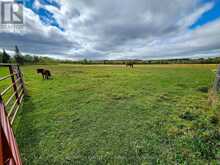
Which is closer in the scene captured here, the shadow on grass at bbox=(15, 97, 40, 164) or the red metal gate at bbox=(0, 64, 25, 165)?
the red metal gate at bbox=(0, 64, 25, 165)

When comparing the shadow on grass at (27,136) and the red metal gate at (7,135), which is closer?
the red metal gate at (7,135)

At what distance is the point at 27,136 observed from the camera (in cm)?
283

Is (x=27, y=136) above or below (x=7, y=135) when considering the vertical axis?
below

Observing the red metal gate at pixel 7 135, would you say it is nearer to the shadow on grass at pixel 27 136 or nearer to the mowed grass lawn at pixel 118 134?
the shadow on grass at pixel 27 136

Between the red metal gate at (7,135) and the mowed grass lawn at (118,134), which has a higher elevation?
the red metal gate at (7,135)

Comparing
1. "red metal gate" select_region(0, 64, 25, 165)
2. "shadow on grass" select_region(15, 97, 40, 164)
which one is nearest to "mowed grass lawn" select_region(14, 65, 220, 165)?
"shadow on grass" select_region(15, 97, 40, 164)

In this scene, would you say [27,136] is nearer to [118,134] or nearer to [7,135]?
[7,135]

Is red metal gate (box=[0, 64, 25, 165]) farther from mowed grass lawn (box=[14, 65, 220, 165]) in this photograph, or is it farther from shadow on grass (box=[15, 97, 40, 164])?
mowed grass lawn (box=[14, 65, 220, 165])

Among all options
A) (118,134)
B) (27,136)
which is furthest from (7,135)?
(118,134)

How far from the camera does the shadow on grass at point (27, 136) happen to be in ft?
7.44

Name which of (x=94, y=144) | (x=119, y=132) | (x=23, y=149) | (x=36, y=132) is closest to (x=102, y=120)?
(x=119, y=132)

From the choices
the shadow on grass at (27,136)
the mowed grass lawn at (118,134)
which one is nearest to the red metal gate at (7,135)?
the shadow on grass at (27,136)

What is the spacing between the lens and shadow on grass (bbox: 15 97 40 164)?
2268mm

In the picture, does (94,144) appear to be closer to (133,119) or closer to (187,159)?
(133,119)
